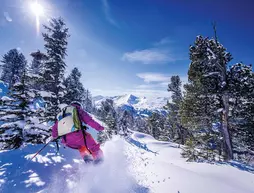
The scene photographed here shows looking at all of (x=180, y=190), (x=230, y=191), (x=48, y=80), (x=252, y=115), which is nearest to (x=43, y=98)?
(x=48, y=80)

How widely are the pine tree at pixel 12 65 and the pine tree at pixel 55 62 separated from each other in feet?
121

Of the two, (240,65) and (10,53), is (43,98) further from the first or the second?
(10,53)

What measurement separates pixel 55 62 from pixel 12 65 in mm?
41914

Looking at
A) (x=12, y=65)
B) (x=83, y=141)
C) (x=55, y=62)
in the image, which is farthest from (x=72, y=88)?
(x=12, y=65)

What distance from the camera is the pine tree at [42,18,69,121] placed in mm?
13156

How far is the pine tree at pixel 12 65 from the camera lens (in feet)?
146

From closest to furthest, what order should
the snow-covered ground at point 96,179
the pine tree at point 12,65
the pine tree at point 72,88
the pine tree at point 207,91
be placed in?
the snow-covered ground at point 96,179 < the pine tree at point 207,91 < the pine tree at point 72,88 < the pine tree at point 12,65

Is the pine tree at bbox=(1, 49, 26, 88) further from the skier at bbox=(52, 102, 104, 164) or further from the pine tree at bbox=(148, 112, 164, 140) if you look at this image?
the skier at bbox=(52, 102, 104, 164)

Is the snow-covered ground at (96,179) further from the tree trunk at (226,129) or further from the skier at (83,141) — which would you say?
the tree trunk at (226,129)

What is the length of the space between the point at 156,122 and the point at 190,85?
28.3 meters

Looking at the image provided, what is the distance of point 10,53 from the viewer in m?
47.8

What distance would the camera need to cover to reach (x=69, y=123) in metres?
4.92

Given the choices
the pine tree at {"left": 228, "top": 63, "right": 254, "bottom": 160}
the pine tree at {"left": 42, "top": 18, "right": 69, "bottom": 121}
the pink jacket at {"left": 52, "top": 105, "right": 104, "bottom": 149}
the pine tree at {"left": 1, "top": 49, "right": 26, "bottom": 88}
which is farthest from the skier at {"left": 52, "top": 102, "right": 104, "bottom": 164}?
the pine tree at {"left": 1, "top": 49, "right": 26, "bottom": 88}

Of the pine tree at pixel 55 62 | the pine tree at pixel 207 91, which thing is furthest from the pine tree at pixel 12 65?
the pine tree at pixel 207 91
